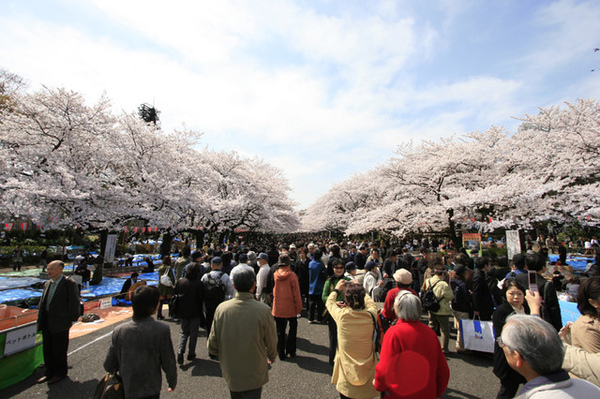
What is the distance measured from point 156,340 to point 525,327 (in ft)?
9.22

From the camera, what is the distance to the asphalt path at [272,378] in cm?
381

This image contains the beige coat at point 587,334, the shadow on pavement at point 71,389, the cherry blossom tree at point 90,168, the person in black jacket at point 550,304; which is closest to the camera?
the beige coat at point 587,334

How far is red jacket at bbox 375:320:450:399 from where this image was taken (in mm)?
2238

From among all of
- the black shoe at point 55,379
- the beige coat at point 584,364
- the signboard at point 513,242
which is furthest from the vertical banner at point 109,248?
the signboard at point 513,242

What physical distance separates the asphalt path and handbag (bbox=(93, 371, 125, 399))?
1640mm

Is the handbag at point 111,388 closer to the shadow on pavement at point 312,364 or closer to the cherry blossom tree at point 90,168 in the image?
the shadow on pavement at point 312,364

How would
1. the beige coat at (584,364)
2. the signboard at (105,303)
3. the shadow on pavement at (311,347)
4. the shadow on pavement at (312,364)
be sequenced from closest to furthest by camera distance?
1. the beige coat at (584,364)
2. the shadow on pavement at (312,364)
3. the shadow on pavement at (311,347)
4. the signboard at (105,303)

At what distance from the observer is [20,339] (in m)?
4.16

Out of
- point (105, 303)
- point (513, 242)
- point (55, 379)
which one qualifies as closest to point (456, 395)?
point (55, 379)

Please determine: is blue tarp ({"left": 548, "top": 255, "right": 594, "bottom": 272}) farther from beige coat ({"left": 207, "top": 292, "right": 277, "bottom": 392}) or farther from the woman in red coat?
beige coat ({"left": 207, "top": 292, "right": 277, "bottom": 392})

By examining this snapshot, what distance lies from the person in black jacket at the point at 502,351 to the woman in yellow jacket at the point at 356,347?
1414mm

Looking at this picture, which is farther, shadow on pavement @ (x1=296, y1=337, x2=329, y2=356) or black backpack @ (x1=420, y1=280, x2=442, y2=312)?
shadow on pavement @ (x1=296, y1=337, x2=329, y2=356)

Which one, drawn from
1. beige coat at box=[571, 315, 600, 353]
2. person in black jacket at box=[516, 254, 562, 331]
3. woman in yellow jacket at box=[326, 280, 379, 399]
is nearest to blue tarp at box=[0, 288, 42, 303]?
woman in yellow jacket at box=[326, 280, 379, 399]

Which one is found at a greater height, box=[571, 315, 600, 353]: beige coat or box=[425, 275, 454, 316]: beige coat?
box=[571, 315, 600, 353]: beige coat
